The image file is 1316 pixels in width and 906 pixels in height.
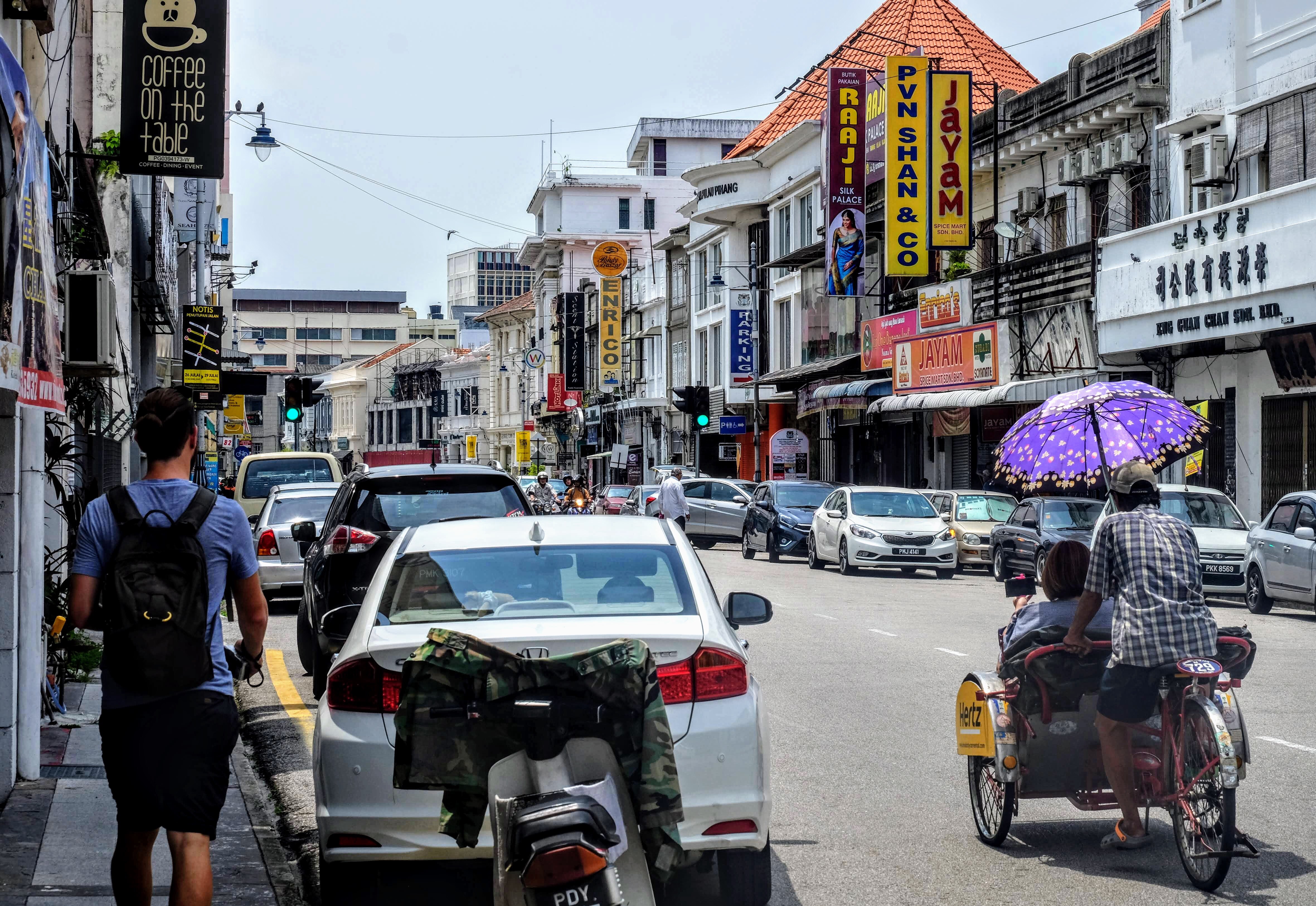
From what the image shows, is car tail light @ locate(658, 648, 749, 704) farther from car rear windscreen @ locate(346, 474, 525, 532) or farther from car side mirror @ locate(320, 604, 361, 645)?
car rear windscreen @ locate(346, 474, 525, 532)

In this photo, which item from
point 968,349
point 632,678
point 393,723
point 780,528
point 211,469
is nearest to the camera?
point 632,678

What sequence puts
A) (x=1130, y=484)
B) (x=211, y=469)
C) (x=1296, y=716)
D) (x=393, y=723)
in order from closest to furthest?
(x=393, y=723) < (x=1130, y=484) < (x=1296, y=716) < (x=211, y=469)

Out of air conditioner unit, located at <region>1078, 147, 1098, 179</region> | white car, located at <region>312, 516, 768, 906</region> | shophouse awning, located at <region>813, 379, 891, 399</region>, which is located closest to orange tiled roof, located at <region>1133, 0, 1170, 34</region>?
air conditioner unit, located at <region>1078, 147, 1098, 179</region>

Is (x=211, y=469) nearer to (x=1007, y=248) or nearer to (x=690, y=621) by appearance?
(x=1007, y=248)

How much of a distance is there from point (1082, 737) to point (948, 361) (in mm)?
27695

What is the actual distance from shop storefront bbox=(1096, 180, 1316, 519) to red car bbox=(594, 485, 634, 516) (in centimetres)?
1488

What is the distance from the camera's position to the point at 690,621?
582cm

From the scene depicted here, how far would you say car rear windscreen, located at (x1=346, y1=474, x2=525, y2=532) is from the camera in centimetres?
1205

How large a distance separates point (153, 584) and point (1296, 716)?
8.54 metres

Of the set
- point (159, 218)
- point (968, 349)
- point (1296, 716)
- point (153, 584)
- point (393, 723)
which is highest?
point (159, 218)

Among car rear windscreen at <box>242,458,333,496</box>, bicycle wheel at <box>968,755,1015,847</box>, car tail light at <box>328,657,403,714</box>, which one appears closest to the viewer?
car tail light at <box>328,657,403,714</box>

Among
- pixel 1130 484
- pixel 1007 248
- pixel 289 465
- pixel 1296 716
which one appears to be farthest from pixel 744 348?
pixel 1130 484

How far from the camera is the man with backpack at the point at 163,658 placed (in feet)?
15.3

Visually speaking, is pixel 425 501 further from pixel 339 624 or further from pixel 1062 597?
pixel 1062 597
